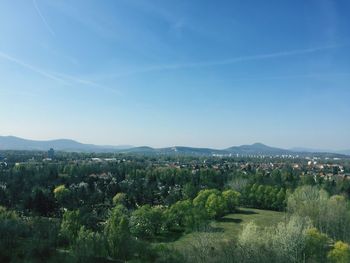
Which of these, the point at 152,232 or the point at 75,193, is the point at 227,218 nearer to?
the point at 152,232

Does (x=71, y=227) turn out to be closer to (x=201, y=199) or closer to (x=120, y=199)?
(x=120, y=199)

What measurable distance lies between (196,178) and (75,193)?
33.0 m

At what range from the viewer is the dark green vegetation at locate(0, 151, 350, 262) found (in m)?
27.3

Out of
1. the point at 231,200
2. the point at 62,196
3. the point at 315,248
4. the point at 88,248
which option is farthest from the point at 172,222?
the point at 315,248

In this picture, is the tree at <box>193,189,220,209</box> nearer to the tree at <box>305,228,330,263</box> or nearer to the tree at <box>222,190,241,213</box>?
the tree at <box>222,190,241,213</box>

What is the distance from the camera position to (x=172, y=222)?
4853cm

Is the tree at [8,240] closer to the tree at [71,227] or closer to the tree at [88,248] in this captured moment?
the tree at [88,248]

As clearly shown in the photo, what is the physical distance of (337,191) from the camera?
72438 millimetres

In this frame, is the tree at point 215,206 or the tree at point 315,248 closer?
the tree at point 315,248

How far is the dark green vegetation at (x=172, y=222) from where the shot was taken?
27.3m

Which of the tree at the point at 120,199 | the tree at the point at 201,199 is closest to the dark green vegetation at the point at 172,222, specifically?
the tree at the point at 120,199

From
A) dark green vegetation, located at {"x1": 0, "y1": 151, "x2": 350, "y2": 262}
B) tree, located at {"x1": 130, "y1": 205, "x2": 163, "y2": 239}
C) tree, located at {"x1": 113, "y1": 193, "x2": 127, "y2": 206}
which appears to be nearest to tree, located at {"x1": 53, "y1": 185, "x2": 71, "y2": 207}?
dark green vegetation, located at {"x1": 0, "y1": 151, "x2": 350, "y2": 262}

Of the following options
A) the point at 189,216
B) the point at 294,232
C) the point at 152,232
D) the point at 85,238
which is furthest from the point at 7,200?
the point at 294,232

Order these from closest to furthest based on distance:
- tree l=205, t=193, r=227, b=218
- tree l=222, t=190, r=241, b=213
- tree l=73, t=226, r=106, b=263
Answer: tree l=73, t=226, r=106, b=263 → tree l=205, t=193, r=227, b=218 → tree l=222, t=190, r=241, b=213
